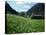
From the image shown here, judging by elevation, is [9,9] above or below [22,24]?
above

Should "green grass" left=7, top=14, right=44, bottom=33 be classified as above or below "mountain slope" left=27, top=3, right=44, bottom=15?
below

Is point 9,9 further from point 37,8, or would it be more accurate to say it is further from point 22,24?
point 37,8

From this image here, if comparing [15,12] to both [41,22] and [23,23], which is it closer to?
[23,23]

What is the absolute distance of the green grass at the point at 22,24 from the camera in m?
1.46

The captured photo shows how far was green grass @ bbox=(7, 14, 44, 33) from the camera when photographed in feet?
4.78

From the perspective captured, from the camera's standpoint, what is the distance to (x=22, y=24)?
4.87 ft

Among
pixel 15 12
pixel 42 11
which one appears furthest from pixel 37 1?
pixel 15 12

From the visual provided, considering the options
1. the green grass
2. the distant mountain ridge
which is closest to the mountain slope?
the green grass

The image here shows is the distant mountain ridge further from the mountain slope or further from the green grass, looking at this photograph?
the mountain slope

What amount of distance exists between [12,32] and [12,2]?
48 centimetres

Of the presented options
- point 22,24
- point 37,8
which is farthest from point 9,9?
point 37,8

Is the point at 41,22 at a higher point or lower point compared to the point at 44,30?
higher

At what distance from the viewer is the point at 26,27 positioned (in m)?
1.49

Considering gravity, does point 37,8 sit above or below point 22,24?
above
